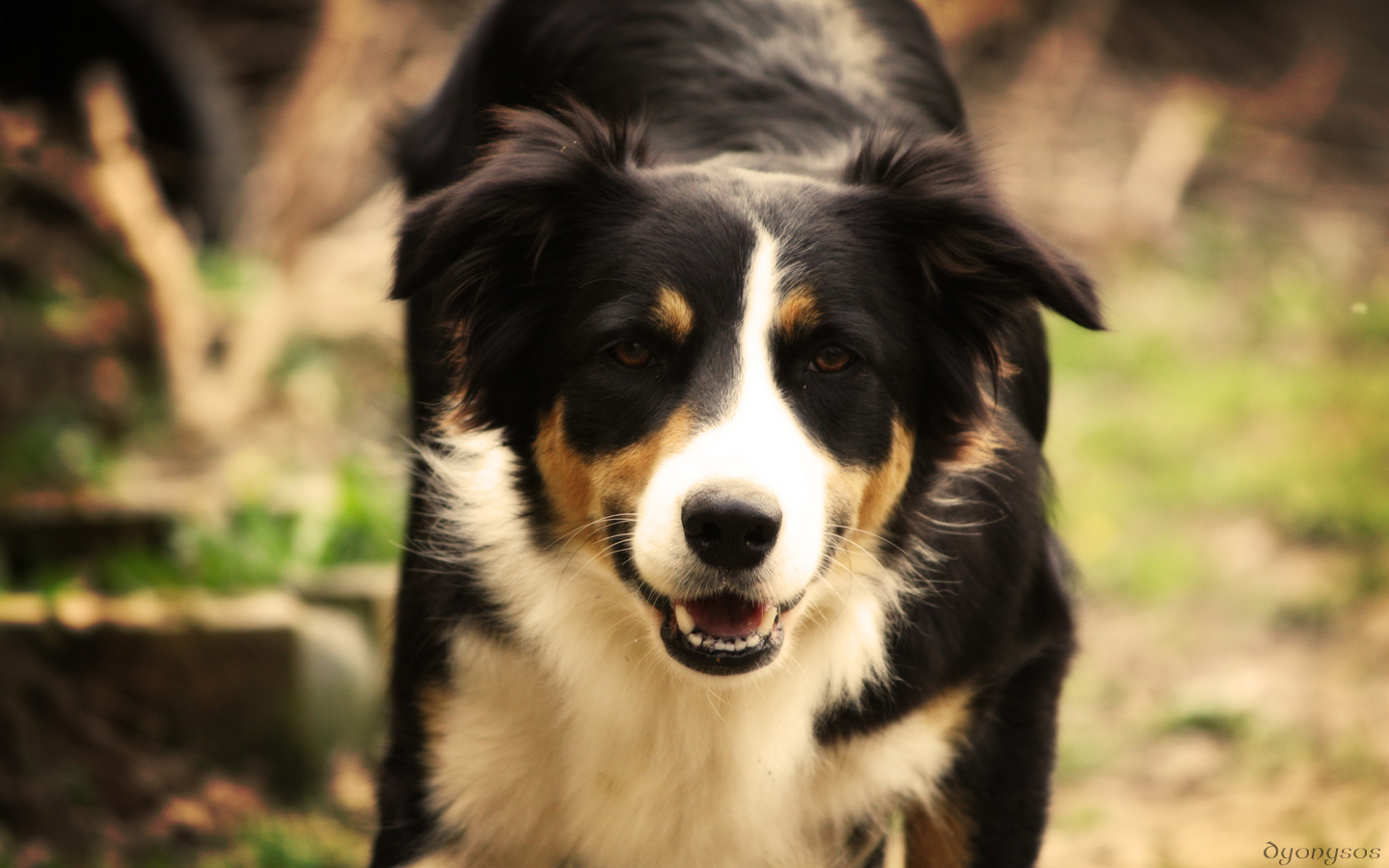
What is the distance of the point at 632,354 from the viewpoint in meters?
2.52

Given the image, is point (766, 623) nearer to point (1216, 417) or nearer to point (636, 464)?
point (636, 464)

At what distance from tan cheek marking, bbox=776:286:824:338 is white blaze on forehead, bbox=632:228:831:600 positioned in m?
0.02

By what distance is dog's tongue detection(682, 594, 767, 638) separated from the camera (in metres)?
2.44

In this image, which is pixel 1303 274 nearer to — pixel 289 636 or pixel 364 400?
pixel 364 400

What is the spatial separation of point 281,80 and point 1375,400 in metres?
6.59

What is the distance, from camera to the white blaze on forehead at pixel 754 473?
2.24 meters

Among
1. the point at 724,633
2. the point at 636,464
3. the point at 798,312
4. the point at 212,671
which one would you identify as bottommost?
the point at 212,671

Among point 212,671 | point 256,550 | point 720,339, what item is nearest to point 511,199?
point 720,339

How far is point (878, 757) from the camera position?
279 cm

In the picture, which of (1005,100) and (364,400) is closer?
(364,400)

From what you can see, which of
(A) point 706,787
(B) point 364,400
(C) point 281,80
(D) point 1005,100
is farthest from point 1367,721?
(C) point 281,80

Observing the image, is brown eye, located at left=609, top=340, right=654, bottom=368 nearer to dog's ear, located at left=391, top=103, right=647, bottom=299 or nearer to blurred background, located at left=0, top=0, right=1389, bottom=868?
dog's ear, located at left=391, top=103, right=647, bottom=299

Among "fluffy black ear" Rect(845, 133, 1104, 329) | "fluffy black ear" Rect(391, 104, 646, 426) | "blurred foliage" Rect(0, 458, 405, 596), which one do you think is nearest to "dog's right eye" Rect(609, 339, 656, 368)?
"fluffy black ear" Rect(391, 104, 646, 426)

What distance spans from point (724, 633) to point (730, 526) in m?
0.30
